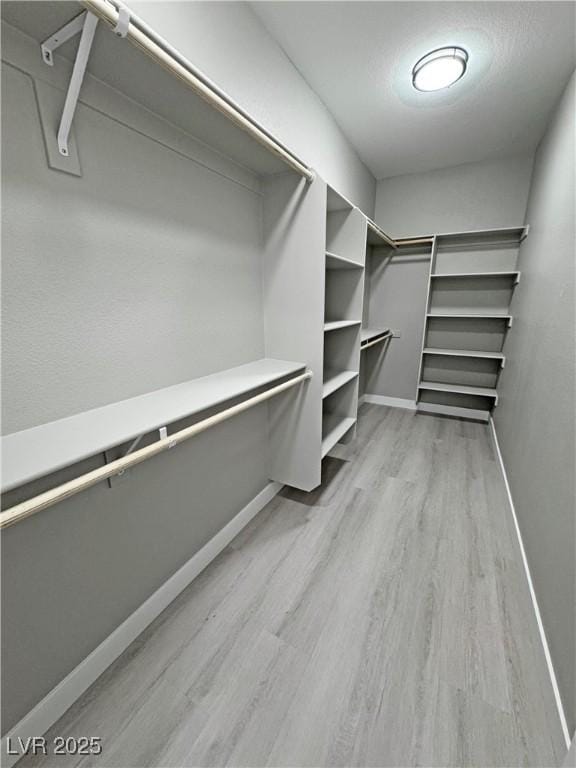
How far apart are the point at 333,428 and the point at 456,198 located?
2.73 m

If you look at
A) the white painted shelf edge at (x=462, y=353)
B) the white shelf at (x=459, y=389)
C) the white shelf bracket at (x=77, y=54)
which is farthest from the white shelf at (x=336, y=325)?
→ the white shelf at (x=459, y=389)

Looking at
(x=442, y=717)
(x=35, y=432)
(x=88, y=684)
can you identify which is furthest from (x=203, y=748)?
(x=35, y=432)

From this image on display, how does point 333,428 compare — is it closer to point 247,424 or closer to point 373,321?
point 247,424

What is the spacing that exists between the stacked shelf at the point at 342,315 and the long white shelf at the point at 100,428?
37.3 inches

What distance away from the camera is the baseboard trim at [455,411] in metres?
3.31

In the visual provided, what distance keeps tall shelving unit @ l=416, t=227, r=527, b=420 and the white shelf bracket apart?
10.3 feet

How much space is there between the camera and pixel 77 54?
75 cm

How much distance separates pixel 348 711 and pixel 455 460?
6.63ft

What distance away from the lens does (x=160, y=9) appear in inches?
39.9

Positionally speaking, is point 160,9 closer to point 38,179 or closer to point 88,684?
point 38,179

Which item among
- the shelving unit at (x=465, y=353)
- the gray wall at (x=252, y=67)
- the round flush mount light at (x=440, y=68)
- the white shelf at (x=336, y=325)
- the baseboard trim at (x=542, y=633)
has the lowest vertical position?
the baseboard trim at (x=542, y=633)

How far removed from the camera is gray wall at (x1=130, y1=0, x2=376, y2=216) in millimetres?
1092

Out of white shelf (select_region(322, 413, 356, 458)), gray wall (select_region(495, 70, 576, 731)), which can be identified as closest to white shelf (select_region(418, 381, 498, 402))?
gray wall (select_region(495, 70, 576, 731))

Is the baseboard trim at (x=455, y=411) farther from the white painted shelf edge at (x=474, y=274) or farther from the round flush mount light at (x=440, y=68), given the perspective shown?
the round flush mount light at (x=440, y=68)
